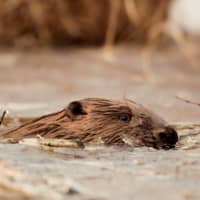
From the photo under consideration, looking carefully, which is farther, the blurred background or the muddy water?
the blurred background

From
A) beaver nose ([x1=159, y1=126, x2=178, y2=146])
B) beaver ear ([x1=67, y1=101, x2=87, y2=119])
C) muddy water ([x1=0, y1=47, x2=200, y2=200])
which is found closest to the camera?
muddy water ([x1=0, y1=47, x2=200, y2=200])

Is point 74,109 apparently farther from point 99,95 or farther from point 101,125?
point 99,95

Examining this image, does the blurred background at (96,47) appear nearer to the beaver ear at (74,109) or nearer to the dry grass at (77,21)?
the dry grass at (77,21)

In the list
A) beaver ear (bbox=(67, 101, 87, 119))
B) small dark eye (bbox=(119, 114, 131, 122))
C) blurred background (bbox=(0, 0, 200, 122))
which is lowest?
blurred background (bbox=(0, 0, 200, 122))

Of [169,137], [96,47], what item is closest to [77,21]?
[96,47]

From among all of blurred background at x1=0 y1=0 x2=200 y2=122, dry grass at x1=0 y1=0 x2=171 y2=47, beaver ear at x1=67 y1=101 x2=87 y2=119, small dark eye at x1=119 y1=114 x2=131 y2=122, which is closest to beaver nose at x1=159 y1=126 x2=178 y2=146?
small dark eye at x1=119 y1=114 x2=131 y2=122

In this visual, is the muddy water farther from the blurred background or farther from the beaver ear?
the beaver ear

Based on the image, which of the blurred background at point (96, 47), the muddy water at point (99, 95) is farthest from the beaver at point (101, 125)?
A: the blurred background at point (96, 47)
